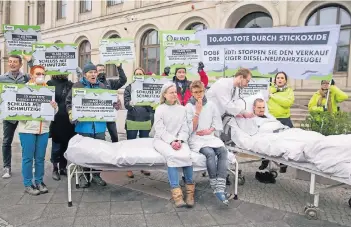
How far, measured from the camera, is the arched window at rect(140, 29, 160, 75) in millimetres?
20984

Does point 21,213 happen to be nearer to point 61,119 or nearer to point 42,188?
point 42,188

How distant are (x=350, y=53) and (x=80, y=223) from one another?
13.6m

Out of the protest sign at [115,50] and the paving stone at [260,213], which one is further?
the protest sign at [115,50]

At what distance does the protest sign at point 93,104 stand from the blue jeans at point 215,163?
5.01 feet

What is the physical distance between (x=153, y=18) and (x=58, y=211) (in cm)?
1720

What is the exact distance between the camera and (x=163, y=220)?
A: 4145 mm

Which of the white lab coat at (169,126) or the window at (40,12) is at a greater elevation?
the window at (40,12)

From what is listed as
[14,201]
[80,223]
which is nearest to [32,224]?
[80,223]

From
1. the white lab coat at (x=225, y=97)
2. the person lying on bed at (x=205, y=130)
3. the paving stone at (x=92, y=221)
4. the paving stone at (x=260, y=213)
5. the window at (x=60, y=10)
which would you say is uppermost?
the window at (x=60, y=10)

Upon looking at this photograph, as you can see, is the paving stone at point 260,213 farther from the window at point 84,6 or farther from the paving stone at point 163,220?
the window at point 84,6

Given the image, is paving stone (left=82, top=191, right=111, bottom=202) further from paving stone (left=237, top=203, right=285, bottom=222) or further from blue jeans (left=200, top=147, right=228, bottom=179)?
paving stone (left=237, top=203, right=285, bottom=222)

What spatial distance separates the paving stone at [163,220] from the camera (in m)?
4.02

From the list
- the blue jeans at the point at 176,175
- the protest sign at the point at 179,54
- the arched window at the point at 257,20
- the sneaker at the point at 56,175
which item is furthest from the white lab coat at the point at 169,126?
the arched window at the point at 257,20

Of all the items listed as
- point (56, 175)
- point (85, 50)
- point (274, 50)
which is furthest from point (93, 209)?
point (85, 50)
